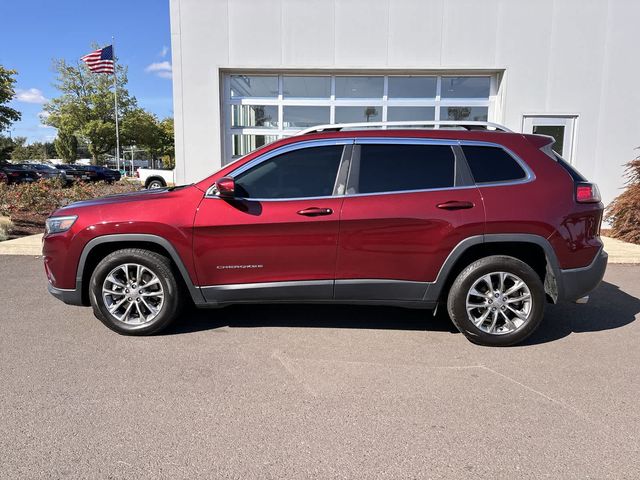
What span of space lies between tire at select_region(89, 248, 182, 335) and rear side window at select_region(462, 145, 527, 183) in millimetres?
2849

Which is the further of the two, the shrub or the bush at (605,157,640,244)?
the bush at (605,157,640,244)

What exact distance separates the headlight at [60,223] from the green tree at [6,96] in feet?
103

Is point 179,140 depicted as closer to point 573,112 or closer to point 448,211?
point 448,211

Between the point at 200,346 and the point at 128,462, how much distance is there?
158 centimetres

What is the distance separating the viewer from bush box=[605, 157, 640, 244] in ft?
29.5

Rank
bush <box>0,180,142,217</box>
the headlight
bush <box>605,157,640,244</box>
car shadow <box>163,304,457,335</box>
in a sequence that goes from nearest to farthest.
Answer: the headlight, car shadow <box>163,304,457,335</box>, bush <box>605,157,640,244</box>, bush <box>0,180,142,217</box>

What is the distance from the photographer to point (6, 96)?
29.3 meters

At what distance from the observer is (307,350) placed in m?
3.98

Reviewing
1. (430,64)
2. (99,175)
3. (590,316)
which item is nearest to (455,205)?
(590,316)

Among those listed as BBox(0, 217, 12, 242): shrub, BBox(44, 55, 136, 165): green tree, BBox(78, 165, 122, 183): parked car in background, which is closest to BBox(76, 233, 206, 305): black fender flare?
BBox(0, 217, 12, 242): shrub

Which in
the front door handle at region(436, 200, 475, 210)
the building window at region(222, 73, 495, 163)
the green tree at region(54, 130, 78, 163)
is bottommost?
the front door handle at region(436, 200, 475, 210)

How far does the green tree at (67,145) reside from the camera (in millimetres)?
53156

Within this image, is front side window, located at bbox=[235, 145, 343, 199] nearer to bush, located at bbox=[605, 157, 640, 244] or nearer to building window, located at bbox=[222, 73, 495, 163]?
building window, located at bbox=[222, 73, 495, 163]

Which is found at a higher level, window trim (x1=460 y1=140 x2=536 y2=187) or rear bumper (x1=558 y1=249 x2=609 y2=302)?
window trim (x1=460 y1=140 x2=536 y2=187)
